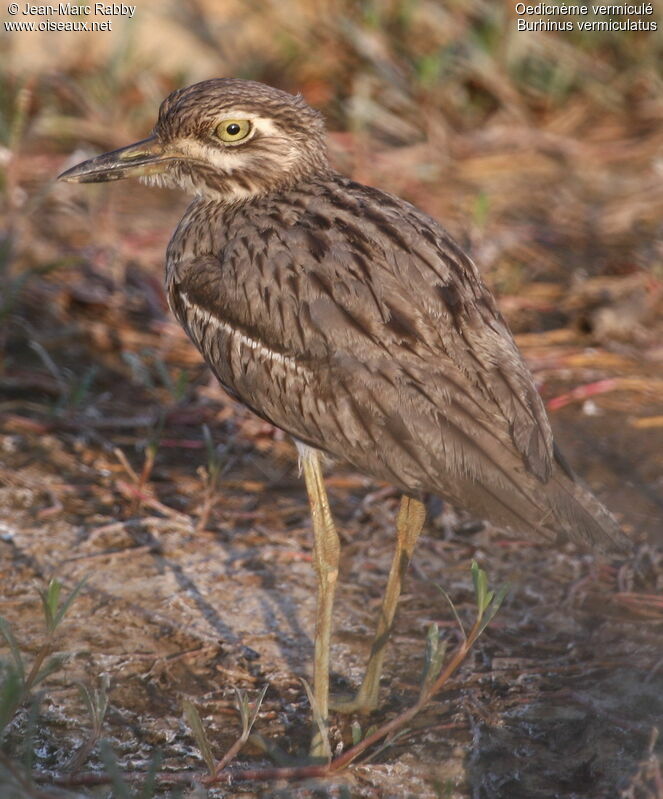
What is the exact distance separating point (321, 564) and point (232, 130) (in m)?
1.28

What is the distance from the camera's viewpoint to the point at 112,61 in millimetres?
6477

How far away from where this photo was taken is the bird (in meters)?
3.04

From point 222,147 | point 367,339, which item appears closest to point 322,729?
point 367,339

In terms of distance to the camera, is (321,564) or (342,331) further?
(321,564)

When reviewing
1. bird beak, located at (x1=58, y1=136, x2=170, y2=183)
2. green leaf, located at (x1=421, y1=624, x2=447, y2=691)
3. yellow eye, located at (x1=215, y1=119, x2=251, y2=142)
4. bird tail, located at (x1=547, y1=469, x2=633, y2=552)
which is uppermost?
yellow eye, located at (x1=215, y1=119, x2=251, y2=142)

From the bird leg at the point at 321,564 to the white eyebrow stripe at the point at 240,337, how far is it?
254 mm

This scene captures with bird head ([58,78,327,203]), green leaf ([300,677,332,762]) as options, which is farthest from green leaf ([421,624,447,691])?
bird head ([58,78,327,203])

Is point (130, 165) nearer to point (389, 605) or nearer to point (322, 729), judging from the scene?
point (389, 605)

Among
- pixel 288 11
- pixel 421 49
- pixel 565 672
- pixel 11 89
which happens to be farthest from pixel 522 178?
pixel 565 672

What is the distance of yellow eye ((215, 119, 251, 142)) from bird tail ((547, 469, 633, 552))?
4.49 ft

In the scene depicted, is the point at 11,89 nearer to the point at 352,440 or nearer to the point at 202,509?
the point at 202,509

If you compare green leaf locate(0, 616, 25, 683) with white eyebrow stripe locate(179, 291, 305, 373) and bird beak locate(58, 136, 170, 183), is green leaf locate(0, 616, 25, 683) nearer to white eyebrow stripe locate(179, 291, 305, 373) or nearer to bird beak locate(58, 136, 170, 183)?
white eyebrow stripe locate(179, 291, 305, 373)

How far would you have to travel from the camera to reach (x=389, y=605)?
11.4 ft

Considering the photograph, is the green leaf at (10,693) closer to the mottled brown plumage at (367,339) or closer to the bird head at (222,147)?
the mottled brown plumage at (367,339)
